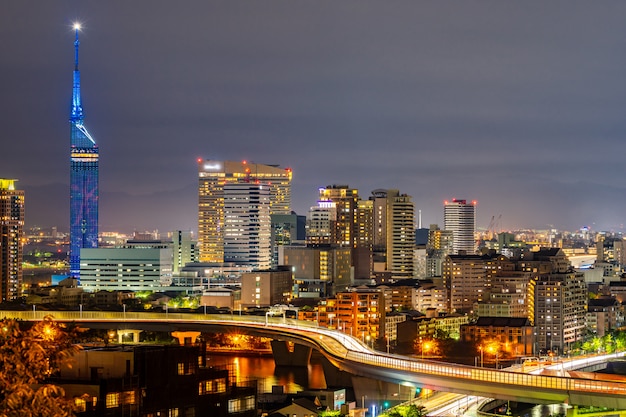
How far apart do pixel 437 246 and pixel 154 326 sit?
72.1 m

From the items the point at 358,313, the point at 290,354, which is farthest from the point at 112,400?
the point at 358,313

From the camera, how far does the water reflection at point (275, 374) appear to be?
1500 inches

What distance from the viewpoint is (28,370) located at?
815 centimetres

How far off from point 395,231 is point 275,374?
57.0 meters

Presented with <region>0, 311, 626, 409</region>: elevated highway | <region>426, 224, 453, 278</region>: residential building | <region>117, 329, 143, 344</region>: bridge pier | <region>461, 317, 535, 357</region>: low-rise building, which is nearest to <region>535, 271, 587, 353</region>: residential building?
<region>461, 317, 535, 357</region>: low-rise building

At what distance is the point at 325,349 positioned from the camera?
33844 mm

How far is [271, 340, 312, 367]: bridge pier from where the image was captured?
145 ft

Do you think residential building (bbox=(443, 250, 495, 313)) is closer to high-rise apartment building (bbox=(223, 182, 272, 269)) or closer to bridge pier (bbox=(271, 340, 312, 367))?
bridge pier (bbox=(271, 340, 312, 367))

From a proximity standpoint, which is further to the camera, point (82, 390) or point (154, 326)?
point (154, 326)

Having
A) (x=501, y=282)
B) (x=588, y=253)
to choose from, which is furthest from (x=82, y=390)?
(x=588, y=253)

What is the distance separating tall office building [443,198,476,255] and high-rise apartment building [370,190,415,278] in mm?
26575

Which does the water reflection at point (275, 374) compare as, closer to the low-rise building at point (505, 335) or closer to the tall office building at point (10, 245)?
the low-rise building at point (505, 335)

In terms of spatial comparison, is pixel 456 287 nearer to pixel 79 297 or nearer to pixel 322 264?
pixel 322 264

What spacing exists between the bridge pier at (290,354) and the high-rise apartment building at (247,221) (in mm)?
55877
